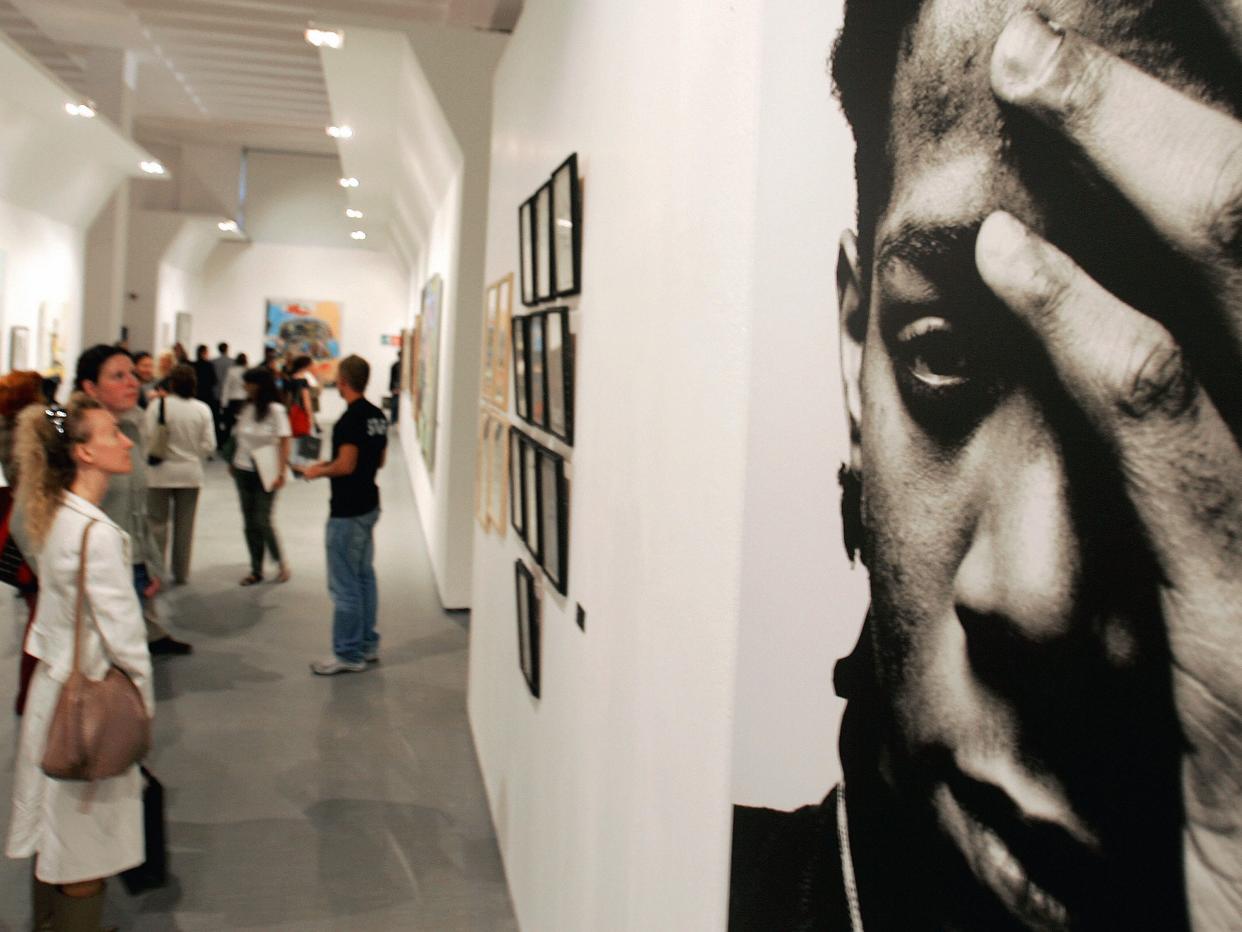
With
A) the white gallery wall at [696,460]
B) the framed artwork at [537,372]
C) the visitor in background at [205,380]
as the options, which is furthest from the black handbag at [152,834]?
the visitor in background at [205,380]

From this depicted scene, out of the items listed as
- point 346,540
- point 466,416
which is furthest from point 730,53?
point 466,416

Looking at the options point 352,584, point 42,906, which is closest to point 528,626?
point 42,906

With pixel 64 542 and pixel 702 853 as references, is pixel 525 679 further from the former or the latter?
pixel 702 853

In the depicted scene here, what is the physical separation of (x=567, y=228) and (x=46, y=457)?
185cm

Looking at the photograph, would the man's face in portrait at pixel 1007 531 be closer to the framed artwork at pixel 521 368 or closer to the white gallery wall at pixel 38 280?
the framed artwork at pixel 521 368

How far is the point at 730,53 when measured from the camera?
5.89 ft

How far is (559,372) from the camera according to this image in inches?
136

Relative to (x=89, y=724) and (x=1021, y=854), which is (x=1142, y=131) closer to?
(x=1021, y=854)

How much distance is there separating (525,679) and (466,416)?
563 centimetres

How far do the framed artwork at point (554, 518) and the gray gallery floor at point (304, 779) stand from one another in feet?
5.16

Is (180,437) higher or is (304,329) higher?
(304,329)

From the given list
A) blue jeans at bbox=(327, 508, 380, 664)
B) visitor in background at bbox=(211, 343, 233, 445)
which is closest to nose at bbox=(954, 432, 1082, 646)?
blue jeans at bbox=(327, 508, 380, 664)

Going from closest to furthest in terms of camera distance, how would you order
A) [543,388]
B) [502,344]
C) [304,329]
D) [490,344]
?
1. [543,388]
2. [502,344]
3. [490,344]
4. [304,329]

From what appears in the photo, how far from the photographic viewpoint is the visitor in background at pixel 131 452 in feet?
18.4
